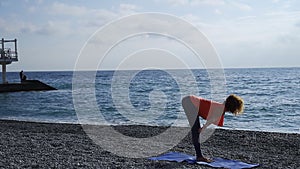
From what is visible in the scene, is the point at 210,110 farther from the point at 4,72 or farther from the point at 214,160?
the point at 4,72

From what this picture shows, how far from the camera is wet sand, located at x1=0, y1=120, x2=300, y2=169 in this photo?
8.49 meters

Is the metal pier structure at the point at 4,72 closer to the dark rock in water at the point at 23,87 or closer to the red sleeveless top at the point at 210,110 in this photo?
the dark rock in water at the point at 23,87

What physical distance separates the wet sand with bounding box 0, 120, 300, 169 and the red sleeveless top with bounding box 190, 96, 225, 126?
3.35 ft

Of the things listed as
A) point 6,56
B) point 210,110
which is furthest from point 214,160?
point 6,56

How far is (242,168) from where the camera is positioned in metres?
8.47

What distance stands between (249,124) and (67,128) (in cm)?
916

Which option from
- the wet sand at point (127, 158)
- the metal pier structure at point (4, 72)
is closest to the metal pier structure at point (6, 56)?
the metal pier structure at point (4, 72)

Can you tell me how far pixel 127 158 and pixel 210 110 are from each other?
2207mm

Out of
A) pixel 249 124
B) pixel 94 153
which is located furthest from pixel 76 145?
pixel 249 124

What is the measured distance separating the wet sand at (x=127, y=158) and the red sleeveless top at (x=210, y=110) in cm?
102

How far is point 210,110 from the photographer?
823 cm

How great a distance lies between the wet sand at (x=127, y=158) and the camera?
334 inches

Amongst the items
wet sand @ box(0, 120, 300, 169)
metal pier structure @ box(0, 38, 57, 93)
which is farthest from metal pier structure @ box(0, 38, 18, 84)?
wet sand @ box(0, 120, 300, 169)

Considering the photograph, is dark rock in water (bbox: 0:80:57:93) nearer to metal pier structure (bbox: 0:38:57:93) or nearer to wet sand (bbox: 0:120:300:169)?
metal pier structure (bbox: 0:38:57:93)
